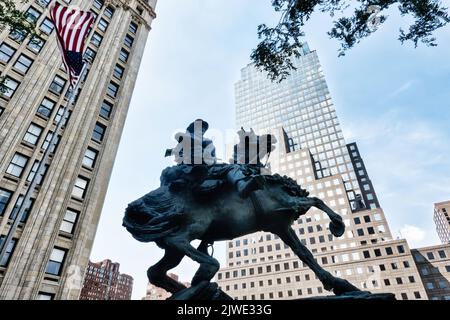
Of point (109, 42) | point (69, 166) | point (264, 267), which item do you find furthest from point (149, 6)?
point (264, 267)

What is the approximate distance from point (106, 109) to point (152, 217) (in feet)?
100

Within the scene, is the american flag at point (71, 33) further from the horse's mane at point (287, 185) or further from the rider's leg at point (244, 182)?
the horse's mane at point (287, 185)

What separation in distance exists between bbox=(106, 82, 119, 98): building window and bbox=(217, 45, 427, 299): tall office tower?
22.9m

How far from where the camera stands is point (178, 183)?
15.7 ft

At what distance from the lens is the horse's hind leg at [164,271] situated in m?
4.49

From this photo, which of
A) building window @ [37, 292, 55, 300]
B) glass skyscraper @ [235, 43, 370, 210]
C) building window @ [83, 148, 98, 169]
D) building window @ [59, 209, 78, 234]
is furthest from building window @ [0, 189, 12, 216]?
glass skyscraper @ [235, 43, 370, 210]

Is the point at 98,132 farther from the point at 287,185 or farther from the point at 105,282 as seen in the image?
the point at 105,282

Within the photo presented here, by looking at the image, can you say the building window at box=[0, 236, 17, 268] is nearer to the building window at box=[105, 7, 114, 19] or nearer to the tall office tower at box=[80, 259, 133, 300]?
the building window at box=[105, 7, 114, 19]

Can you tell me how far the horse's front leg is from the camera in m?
4.44

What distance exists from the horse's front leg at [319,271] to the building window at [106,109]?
30111 mm

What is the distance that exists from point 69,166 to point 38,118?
18.5ft

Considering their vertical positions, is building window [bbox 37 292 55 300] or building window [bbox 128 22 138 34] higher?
building window [bbox 128 22 138 34]

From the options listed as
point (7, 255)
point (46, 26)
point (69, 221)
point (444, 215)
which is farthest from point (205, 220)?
point (444, 215)

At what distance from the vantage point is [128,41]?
39.1 metres
